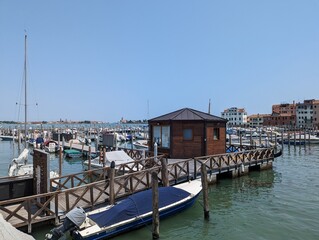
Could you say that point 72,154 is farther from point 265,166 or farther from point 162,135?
point 265,166

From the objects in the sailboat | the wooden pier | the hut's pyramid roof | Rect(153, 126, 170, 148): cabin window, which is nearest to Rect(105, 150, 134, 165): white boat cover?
the wooden pier

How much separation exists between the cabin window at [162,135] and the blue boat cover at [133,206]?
9.68 meters

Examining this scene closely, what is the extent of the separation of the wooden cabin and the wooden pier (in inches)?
64.8

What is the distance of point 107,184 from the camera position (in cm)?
1347

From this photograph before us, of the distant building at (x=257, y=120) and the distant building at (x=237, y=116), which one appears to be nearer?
the distant building at (x=257, y=120)

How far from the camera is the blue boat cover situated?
10602mm

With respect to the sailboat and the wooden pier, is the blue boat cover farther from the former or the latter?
the sailboat

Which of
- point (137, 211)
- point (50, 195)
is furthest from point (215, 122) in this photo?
point (50, 195)

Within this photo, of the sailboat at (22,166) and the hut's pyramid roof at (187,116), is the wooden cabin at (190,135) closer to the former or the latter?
the hut's pyramid roof at (187,116)

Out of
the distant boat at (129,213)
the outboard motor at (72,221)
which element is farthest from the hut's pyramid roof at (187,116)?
the outboard motor at (72,221)

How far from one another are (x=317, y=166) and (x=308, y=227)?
64.5 ft

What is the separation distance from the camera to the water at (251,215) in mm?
11406

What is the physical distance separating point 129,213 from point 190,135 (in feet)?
39.3

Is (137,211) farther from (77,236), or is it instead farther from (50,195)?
(50,195)
